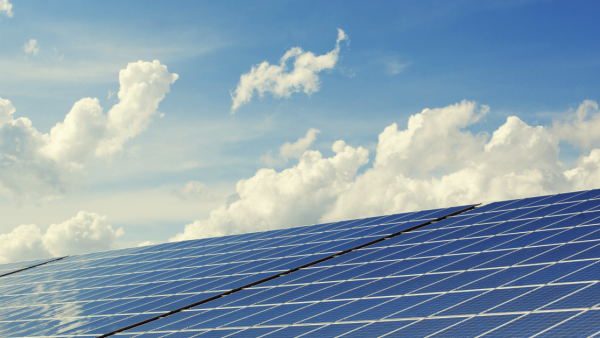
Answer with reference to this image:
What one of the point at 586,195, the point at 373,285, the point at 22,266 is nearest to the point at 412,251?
the point at 373,285

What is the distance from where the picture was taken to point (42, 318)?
Result: 22562mm

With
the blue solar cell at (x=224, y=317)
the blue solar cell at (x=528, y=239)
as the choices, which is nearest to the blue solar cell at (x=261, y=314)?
the blue solar cell at (x=224, y=317)

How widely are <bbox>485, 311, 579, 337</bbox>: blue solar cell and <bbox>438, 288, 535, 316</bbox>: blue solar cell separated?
48.8 inches

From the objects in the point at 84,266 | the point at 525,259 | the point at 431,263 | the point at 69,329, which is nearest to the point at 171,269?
the point at 69,329

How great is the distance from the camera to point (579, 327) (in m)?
10.2

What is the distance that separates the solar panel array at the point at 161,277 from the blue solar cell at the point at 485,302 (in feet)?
26.2

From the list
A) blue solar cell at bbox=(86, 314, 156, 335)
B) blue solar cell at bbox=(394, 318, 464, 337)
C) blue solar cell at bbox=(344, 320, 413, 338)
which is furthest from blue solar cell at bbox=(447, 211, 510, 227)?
blue solar cell at bbox=(86, 314, 156, 335)

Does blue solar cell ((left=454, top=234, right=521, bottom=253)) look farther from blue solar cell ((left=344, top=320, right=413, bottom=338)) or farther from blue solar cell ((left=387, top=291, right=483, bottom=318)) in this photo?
blue solar cell ((left=344, top=320, right=413, bottom=338))

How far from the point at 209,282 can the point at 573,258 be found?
47.9ft

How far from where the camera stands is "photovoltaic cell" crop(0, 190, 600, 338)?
12.4m

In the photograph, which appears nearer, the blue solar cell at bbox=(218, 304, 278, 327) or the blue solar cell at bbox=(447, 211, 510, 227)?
the blue solar cell at bbox=(218, 304, 278, 327)

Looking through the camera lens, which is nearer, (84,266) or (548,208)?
(548,208)

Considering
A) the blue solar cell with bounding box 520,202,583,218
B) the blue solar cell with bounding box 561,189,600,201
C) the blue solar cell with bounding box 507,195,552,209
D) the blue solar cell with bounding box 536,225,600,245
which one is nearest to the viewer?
the blue solar cell with bounding box 536,225,600,245

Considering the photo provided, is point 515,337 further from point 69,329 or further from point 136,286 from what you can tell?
point 136,286
